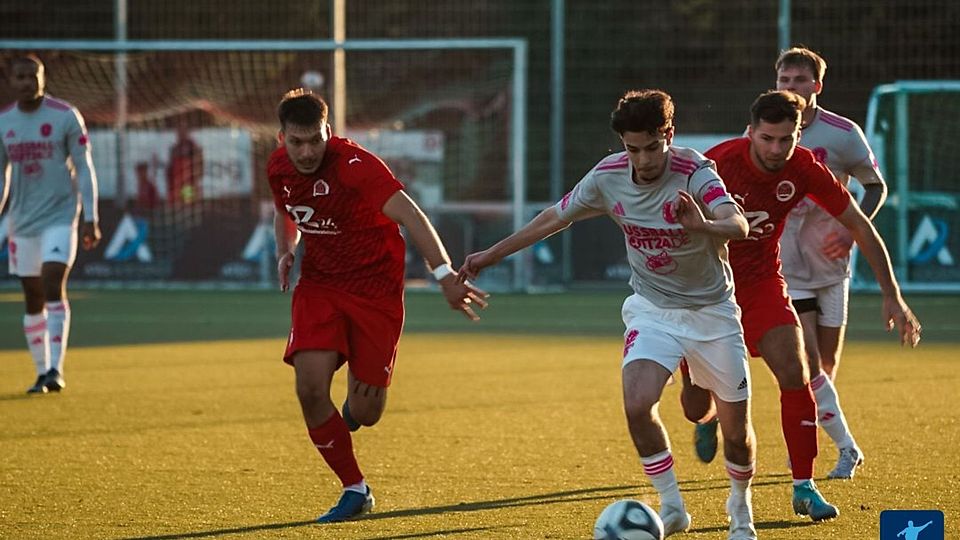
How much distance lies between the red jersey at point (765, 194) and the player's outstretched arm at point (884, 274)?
0.06 meters

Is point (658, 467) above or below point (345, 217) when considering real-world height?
below

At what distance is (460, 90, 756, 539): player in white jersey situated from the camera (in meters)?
5.61

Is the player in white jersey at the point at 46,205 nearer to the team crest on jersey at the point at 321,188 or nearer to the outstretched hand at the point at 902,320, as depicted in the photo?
the team crest on jersey at the point at 321,188

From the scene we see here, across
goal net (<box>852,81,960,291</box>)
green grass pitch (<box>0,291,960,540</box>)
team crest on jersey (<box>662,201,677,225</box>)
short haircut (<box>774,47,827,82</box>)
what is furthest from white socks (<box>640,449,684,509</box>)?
goal net (<box>852,81,960,291</box>)

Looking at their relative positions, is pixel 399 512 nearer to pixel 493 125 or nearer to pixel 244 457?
pixel 244 457

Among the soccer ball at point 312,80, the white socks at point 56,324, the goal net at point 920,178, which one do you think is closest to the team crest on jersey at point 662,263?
the white socks at point 56,324

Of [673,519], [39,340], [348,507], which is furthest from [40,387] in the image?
[673,519]

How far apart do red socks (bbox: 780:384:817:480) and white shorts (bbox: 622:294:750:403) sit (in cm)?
50

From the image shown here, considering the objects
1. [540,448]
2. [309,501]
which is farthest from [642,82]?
[309,501]

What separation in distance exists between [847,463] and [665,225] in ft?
6.18

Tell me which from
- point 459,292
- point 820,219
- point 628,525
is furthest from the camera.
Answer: point 820,219

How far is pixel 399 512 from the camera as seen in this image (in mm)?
6277

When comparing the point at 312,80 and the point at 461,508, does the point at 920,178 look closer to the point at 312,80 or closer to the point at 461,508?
the point at 312,80

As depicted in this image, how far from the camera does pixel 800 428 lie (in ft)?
20.3
